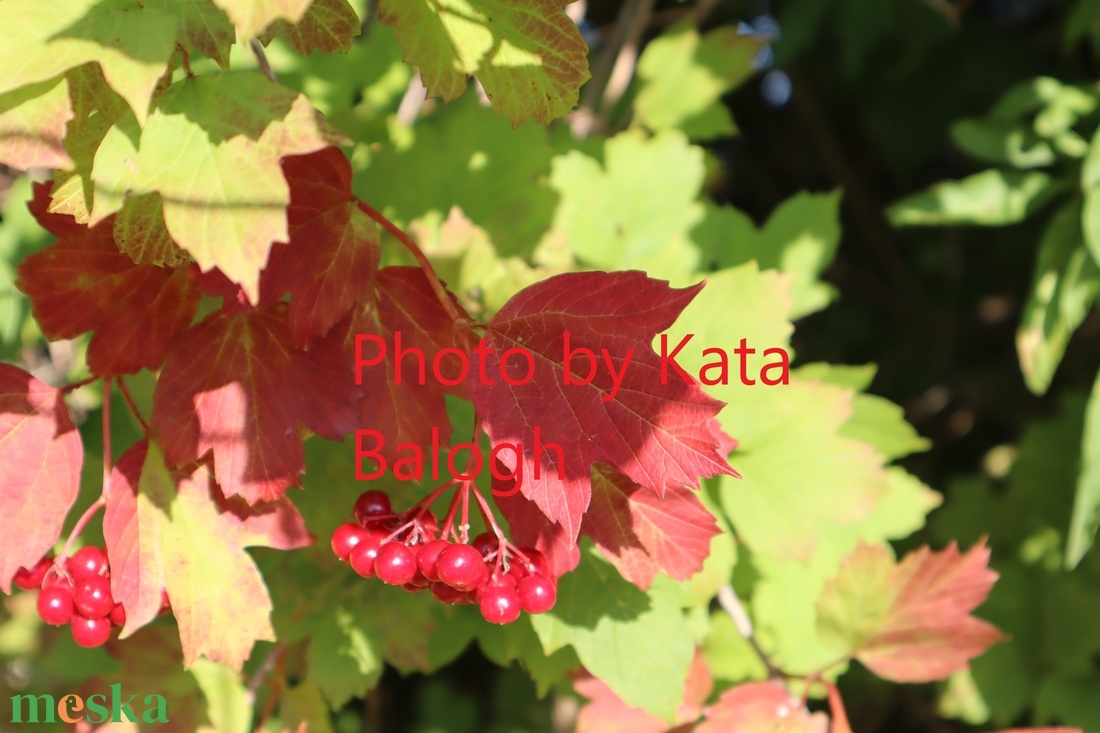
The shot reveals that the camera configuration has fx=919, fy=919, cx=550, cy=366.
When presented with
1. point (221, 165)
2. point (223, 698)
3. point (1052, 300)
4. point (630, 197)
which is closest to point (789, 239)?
point (630, 197)

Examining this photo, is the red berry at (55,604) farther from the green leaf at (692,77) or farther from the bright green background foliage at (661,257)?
the green leaf at (692,77)

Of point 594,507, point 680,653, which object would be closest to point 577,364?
point 594,507

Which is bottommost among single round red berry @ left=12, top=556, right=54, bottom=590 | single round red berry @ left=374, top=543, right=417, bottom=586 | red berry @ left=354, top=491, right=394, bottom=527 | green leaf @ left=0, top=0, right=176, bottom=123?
single round red berry @ left=12, top=556, right=54, bottom=590

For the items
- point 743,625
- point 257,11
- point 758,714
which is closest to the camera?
point 257,11

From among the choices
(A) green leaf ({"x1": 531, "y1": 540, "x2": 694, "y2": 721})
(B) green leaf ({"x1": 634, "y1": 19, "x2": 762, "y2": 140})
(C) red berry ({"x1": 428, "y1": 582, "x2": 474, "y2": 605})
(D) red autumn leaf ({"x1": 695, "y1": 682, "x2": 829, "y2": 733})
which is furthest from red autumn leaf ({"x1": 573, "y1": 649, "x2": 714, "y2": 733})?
(B) green leaf ({"x1": 634, "y1": 19, "x2": 762, "y2": 140})

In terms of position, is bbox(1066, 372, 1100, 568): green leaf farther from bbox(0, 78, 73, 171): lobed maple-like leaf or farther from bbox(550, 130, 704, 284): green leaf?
bbox(0, 78, 73, 171): lobed maple-like leaf

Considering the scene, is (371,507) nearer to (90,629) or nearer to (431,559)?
(431,559)
